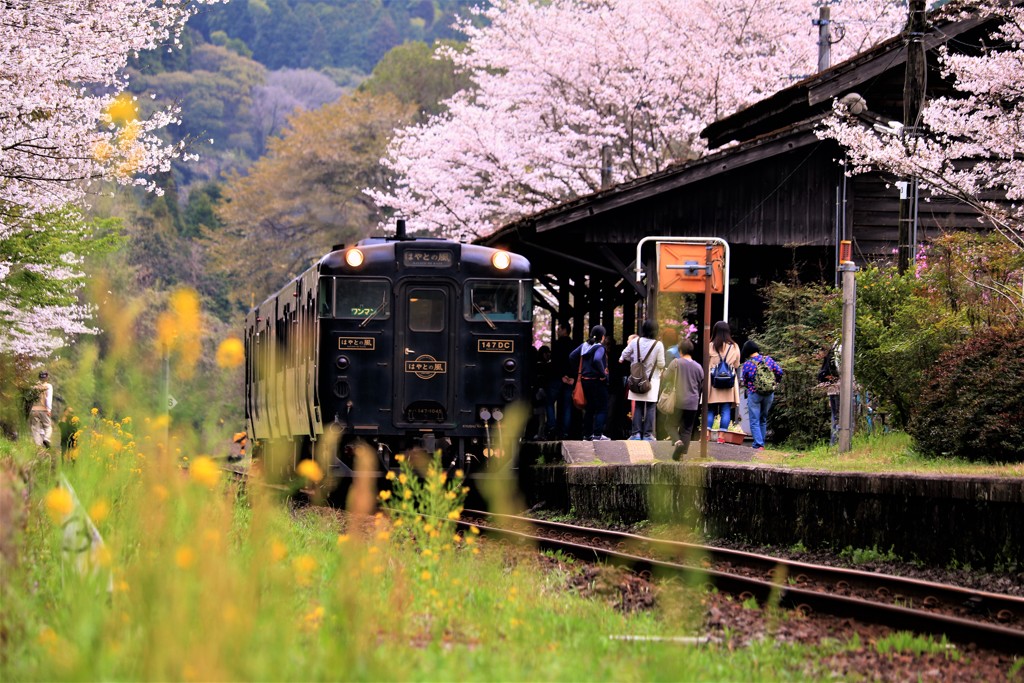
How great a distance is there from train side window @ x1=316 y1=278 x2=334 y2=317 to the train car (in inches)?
0.4

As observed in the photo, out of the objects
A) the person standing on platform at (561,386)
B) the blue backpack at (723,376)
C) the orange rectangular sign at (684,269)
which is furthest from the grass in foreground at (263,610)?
the person standing on platform at (561,386)

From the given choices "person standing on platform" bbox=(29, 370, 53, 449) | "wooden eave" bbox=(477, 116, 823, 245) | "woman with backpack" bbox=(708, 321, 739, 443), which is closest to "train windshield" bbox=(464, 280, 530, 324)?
"woman with backpack" bbox=(708, 321, 739, 443)

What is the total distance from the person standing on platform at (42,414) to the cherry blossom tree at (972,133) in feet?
37.1

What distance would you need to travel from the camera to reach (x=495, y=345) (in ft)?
48.8

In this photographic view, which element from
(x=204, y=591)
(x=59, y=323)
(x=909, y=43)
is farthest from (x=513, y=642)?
(x=59, y=323)

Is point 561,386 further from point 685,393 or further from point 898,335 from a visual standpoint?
point 685,393

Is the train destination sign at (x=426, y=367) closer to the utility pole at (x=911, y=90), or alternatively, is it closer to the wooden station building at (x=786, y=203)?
the wooden station building at (x=786, y=203)

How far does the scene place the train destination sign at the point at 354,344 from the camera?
47.8 ft

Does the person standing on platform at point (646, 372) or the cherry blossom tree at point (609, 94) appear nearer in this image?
the person standing on platform at point (646, 372)

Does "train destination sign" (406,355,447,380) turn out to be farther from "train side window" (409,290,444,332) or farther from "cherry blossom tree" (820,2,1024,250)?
"cherry blossom tree" (820,2,1024,250)

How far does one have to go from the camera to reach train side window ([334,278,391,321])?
14680mm

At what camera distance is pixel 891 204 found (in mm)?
22094

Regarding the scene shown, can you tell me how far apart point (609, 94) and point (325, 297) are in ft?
57.8

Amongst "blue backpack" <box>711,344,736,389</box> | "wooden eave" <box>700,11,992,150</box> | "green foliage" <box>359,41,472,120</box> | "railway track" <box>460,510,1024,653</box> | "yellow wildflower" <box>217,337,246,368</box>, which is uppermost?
"green foliage" <box>359,41,472,120</box>
